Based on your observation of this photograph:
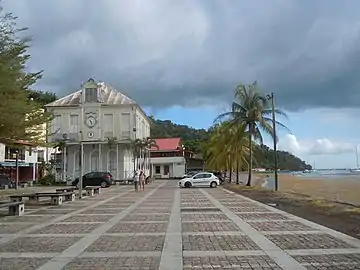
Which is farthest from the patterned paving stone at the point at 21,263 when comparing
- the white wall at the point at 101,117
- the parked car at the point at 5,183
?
the white wall at the point at 101,117

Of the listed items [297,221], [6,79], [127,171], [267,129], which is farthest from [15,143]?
[127,171]

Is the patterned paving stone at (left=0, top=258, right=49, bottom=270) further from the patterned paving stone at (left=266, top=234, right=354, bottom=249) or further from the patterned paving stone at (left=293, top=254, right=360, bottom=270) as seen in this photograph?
the patterned paving stone at (left=266, top=234, right=354, bottom=249)

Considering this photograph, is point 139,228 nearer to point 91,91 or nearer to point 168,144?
point 91,91

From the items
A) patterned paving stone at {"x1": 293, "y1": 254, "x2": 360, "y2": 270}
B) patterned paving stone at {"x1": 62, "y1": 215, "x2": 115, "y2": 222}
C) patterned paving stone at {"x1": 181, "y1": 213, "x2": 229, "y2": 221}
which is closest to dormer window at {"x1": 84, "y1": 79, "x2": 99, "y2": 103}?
patterned paving stone at {"x1": 62, "y1": 215, "x2": 115, "y2": 222}

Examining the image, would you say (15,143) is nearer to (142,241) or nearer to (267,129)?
(142,241)

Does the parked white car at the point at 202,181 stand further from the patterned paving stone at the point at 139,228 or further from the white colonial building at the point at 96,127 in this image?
the patterned paving stone at the point at 139,228

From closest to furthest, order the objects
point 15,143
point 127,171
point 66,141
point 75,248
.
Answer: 1. point 75,248
2. point 15,143
3. point 66,141
4. point 127,171

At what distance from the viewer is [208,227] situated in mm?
14422

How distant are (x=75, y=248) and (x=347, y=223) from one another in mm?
8584

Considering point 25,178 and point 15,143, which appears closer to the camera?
point 15,143

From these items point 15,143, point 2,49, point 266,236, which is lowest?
point 266,236

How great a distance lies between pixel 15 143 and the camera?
2612 centimetres

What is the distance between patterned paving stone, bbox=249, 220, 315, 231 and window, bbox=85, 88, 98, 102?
156 feet

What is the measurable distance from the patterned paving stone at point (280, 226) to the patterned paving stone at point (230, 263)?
4619mm
